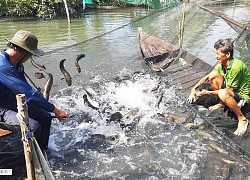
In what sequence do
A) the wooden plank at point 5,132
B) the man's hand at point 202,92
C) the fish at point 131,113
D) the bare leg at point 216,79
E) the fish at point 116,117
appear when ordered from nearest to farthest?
1. the wooden plank at point 5,132
2. the man's hand at point 202,92
3. the bare leg at point 216,79
4. the fish at point 116,117
5. the fish at point 131,113

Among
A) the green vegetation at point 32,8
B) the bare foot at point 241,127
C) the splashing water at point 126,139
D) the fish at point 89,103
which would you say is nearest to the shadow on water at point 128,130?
the splashing water at point 126,139

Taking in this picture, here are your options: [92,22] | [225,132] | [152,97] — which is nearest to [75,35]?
[92,22]

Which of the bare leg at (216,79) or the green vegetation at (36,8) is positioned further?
the green vegetation at (36,8)

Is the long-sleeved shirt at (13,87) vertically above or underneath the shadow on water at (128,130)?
above

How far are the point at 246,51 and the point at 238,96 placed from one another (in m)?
3.10

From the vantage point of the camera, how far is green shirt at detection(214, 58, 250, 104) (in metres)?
4.83

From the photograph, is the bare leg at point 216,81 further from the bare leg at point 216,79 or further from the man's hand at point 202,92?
the man's hand at point 202,92

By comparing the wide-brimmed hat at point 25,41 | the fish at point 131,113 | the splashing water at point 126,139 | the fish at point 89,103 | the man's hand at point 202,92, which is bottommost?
the splashing water at point 126,139

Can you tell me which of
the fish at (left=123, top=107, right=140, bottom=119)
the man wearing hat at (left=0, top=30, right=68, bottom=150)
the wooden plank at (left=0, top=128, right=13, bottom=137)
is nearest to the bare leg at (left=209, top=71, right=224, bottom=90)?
the fish at (left=123, top=107, right=140, bottom=119)

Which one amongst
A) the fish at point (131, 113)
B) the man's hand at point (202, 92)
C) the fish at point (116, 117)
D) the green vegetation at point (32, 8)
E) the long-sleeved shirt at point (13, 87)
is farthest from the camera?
the green vegetation at point (32, 8)

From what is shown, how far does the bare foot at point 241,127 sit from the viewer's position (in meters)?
4.82

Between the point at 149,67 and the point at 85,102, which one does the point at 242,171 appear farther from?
the point at 149,67

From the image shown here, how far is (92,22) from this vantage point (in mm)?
18094

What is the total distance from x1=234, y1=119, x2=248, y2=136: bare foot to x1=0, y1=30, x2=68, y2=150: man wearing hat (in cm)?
300
